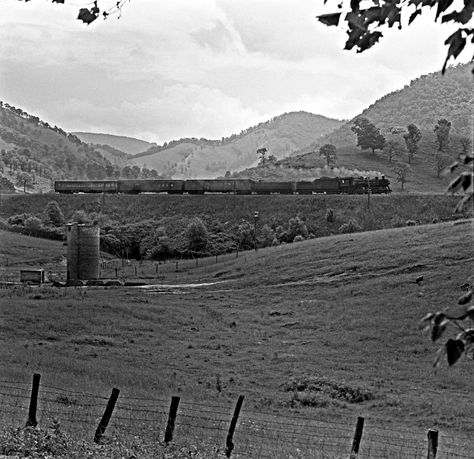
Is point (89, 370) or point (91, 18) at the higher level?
point (91, 18)

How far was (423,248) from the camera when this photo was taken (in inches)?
2501

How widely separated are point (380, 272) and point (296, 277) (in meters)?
7.60

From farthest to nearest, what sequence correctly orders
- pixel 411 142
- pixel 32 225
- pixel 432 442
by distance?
pixel 411 142, pixel 32 225, pixel 432 442

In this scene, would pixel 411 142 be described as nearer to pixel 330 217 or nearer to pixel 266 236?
pixel 330 217

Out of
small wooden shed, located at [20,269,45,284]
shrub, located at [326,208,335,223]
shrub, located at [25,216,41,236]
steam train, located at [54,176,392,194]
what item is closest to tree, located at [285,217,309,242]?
shrub, located at [326,208,335,223]

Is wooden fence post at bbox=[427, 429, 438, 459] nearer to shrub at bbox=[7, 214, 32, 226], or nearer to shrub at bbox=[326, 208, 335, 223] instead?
shrub at bbox=[326, 208, 335, 223]

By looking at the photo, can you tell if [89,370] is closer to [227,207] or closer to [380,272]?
[380,272]

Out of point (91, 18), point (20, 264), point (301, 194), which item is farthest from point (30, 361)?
point (301, 194)

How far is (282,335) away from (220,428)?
2451 centimetres

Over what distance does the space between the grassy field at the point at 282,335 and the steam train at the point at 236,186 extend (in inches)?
1984

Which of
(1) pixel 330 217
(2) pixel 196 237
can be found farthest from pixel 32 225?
(1) pixel 330 217

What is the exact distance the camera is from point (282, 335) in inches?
1695

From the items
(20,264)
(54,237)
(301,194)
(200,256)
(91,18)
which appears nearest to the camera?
(91,18)

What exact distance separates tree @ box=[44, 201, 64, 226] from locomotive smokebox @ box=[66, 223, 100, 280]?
182ft
